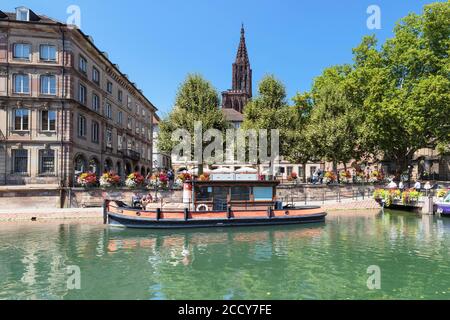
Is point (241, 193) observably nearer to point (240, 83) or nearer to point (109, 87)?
point (109, 87)

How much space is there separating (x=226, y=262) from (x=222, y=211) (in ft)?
28.6

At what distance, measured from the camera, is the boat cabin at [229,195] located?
23.2m

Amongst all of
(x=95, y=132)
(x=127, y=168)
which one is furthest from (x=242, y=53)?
(x=95, y=132)

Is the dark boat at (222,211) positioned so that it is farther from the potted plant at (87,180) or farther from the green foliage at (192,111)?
the green foliage at (192,111)

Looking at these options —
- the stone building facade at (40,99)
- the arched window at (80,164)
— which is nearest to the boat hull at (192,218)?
the stone building facade at (40,99)

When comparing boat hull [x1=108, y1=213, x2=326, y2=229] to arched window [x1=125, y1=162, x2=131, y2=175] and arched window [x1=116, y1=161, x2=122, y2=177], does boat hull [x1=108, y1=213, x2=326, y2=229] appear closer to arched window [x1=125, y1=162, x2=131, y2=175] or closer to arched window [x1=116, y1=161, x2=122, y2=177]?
arched window [x1=116, y1=161, x2=122, y2=177]

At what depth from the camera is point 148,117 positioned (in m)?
60.8

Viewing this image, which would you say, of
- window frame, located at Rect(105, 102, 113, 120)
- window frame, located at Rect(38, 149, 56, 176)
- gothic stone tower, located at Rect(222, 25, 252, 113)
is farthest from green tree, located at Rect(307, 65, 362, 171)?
gothic stone tower, located at Rect(222, 25, 252, 113)

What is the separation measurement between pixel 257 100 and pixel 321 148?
28.8ft

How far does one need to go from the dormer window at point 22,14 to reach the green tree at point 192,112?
619 inches

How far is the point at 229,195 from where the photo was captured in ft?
76.6

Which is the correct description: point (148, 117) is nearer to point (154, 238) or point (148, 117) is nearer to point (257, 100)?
point (257, 100)

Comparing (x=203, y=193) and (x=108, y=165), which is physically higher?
(x=108, y=165)
